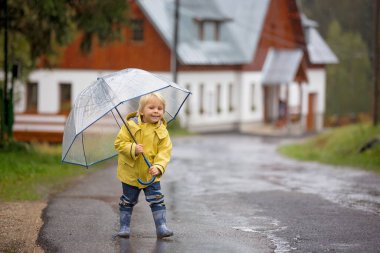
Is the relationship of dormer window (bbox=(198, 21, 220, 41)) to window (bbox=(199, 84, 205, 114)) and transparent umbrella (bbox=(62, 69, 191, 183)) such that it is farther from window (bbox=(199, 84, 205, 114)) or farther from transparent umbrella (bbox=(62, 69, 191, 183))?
transparent umbrella (bbox=(62, 69, 191, 183))

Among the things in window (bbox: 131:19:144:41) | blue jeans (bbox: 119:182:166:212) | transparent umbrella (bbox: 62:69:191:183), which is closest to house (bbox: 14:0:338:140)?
window (bbox: 131:19:144:41)

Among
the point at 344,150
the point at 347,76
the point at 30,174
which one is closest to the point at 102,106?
the point at 30,174

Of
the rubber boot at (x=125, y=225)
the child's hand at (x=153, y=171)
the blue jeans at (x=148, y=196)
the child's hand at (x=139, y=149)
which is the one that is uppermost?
the child's hand at (x=139, y=149)

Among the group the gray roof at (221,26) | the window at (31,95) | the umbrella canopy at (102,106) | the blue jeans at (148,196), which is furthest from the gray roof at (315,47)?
the blue jeans at (148,196)

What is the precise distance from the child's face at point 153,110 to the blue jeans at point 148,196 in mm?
627

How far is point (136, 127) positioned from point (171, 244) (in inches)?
45.1

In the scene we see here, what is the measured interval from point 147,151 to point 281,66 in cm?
4541

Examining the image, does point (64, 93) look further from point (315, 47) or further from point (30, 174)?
point (30, 174)

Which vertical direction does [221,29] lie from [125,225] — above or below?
above

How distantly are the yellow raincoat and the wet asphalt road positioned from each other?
2.02 ft

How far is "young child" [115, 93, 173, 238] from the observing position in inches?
333

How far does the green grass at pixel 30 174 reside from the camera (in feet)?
41.0

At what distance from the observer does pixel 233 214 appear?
420 inches

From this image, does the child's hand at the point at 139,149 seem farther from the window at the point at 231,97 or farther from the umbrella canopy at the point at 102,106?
the window at the point at 231,97
